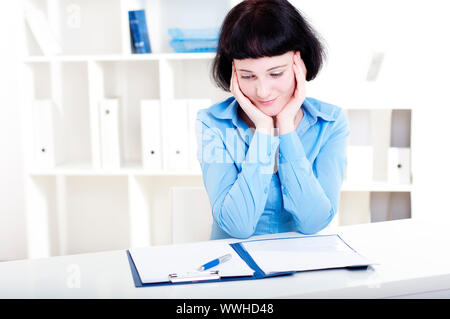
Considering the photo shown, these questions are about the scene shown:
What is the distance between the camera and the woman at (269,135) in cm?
139

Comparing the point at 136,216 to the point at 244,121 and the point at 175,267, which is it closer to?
the point at 244,121

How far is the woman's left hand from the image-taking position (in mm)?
1440

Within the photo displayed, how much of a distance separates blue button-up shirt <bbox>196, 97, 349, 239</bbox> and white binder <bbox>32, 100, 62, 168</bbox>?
4.32 feet

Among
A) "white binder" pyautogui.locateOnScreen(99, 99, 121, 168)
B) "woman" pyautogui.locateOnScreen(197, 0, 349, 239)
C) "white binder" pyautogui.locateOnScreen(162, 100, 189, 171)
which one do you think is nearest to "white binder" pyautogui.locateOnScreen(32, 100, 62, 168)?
"white binder" pyautogui.locateOnScreen(99, 99, 121, 168)

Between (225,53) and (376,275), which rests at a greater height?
(225,53)

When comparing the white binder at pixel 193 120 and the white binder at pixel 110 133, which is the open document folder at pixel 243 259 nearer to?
the white binder at pixel 193 120

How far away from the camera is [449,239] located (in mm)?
1322

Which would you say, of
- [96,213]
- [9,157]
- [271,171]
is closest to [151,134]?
[96,213]

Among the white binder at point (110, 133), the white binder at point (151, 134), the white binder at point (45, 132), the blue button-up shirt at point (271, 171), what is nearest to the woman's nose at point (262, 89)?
the blue button-up shirt at point (271, 171)

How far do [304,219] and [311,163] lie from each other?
0.64ft

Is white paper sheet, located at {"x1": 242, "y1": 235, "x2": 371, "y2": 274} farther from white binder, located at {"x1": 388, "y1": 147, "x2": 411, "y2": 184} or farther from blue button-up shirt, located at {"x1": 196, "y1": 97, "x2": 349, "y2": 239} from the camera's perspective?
white binder, located at {"x1": 388, "y1": 147, "x2": 411, "y2": 184}

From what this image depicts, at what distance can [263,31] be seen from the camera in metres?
1.39
